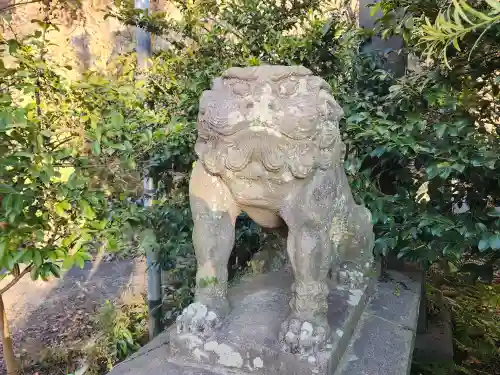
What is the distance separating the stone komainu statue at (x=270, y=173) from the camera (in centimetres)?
155

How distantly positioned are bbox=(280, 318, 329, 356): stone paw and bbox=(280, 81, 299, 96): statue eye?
2.39 feet

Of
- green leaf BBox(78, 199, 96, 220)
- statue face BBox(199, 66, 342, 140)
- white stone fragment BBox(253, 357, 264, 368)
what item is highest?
statue face BBox(199, 66, 342, 140)

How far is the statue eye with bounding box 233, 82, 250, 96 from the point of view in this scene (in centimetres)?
158

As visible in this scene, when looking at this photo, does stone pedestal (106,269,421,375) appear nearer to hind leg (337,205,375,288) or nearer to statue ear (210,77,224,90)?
hind leg (337,205,375,288)

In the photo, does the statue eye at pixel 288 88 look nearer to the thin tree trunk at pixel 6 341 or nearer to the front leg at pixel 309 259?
the front leg at pixel 309 259

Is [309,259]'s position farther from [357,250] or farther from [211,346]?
[357,250]

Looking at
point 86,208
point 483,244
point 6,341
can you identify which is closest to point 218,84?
point 86,208

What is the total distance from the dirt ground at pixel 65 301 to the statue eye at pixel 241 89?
2.80 m

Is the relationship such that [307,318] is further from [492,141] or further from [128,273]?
[128,273]

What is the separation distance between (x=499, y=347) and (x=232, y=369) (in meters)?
2.21

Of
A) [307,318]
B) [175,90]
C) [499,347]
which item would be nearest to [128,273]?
[175,90]

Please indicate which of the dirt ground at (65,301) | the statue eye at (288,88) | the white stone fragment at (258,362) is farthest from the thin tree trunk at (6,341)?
the statue eye at (288,88)

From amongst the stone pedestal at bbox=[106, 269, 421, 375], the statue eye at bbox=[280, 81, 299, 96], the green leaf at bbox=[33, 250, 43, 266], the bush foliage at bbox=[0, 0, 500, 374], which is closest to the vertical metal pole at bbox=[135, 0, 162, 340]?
the bush foliage at bbox=[0, 0, 500, 374]

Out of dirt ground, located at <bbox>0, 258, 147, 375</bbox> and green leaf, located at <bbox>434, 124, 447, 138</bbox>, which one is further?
dirt ground, located at <bbox>0, 258, 147, 375</bbox>
